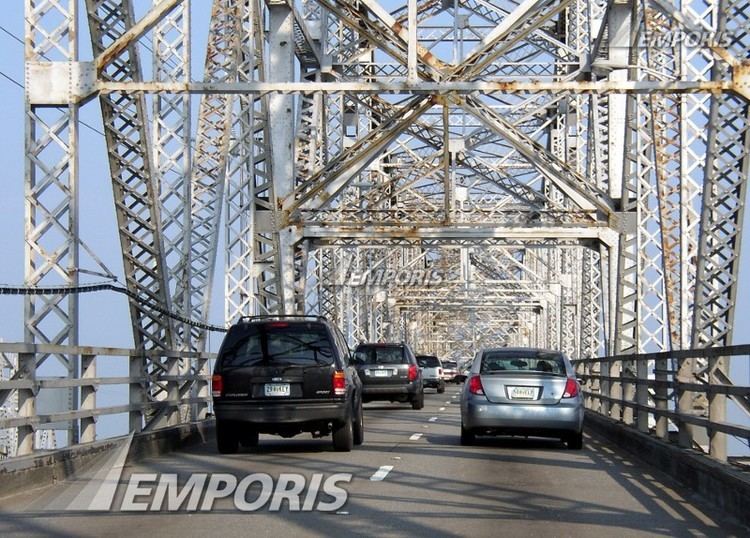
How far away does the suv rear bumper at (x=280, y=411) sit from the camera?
18781 mm

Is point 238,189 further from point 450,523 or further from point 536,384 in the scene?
point 450,523

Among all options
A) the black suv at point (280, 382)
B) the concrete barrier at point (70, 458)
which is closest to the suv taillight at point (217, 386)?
the black suv at point (280, 382)

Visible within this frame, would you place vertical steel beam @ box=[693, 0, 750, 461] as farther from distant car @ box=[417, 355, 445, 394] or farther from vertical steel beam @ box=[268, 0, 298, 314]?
distant car @ box=[417, 355, 445, 394]

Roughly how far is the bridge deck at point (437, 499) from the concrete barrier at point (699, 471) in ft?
0.58

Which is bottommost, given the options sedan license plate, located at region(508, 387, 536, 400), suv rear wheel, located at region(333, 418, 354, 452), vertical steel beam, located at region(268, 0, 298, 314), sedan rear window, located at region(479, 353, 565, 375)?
suv rear wheel, located at region(333, 418, 354, 452)

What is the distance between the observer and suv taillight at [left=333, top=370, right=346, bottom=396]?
62.2ft

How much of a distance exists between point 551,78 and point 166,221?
61.4 ft

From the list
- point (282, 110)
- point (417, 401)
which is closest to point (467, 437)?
point (282, 110)

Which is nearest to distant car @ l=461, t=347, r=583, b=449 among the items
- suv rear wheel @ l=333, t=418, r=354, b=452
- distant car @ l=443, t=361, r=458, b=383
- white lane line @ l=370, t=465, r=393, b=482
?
suv rear wheel @ l=333, t=418, r=354, b=452

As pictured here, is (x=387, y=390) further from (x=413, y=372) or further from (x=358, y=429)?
(x=358, y=429)

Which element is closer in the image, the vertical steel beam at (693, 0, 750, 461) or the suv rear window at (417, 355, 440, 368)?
the vertical steel beam at (693, 0, 750, 461)

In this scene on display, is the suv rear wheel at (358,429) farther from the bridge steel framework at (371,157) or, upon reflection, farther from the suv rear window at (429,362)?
the suv rear window at (429,362)

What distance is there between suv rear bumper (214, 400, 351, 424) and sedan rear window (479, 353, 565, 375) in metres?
3.23

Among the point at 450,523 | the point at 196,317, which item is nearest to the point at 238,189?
the point at 196,317
